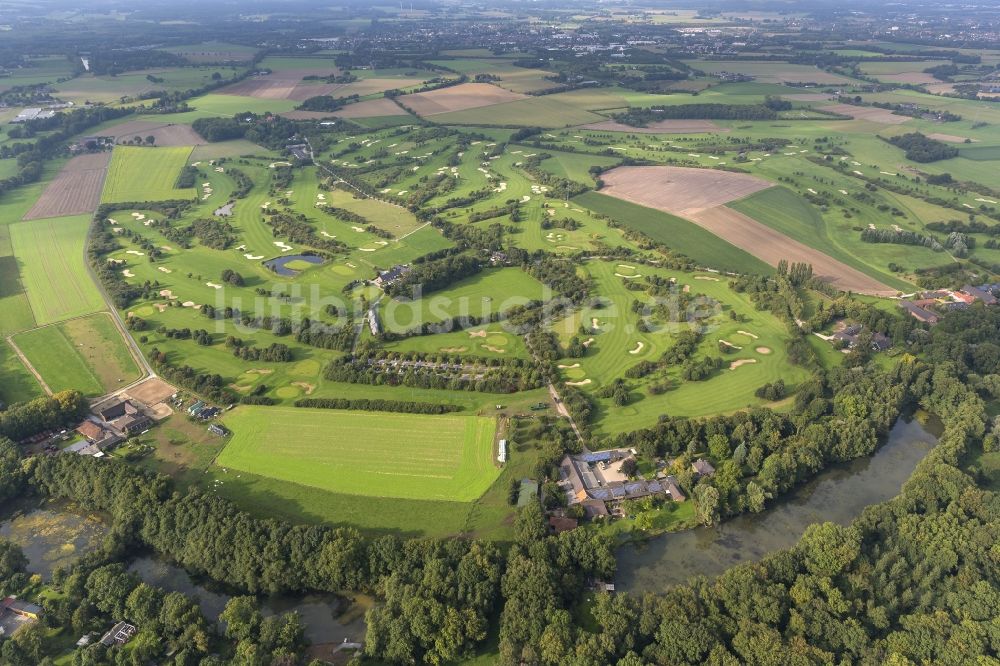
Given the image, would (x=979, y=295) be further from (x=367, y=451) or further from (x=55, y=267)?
(x=55, y=267)

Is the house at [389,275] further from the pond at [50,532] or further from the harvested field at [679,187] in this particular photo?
the harvested field at [679,187]

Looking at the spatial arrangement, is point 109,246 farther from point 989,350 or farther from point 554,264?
point 989,350

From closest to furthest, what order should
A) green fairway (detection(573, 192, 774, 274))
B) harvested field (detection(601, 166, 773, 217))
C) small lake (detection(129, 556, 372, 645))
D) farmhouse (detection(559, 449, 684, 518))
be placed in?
small lake (detection(129, 556, 372, 645))
farmhouse (detection(559, 449, 684, 518))
green fairway (detection(573, 192, 774, 274))
harvested field (detection(601, 166, 773, 217))

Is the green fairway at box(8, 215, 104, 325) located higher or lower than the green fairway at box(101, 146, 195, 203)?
lower

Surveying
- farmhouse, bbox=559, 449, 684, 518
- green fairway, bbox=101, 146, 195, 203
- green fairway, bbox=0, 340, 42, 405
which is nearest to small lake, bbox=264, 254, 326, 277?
green fairway, bbox=0, 340, 42, 405

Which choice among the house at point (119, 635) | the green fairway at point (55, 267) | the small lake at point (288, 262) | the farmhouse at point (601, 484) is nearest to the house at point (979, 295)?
the farmhouse at point (601, 484)

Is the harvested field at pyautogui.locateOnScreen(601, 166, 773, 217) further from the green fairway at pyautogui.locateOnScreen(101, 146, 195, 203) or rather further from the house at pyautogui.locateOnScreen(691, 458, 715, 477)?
the green fairway at pyautogui.locateOnScreen(101, 146, 195, 203)

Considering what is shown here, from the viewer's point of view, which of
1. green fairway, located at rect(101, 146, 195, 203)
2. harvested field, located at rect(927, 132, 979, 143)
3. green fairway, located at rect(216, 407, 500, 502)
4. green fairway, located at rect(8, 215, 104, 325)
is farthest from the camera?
harvested field, located at rect(927, 132, 979, 143)
